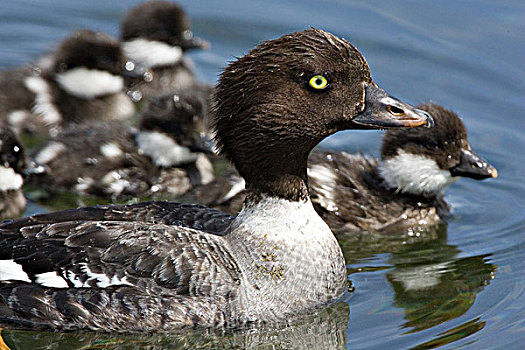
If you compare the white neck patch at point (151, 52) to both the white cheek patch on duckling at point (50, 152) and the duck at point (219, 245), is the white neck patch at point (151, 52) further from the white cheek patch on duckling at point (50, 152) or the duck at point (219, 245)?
the duck at point (219, 245)

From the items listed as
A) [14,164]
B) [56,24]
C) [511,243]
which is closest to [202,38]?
[56,24]

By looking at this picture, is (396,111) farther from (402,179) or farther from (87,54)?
(87,54)

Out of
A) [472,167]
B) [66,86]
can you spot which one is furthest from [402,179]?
[66,86]

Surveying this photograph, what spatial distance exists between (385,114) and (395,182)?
6.08ft

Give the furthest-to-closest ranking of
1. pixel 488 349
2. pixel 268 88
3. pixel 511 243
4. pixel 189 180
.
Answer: pixel 189 180
pixel 511 243
pixel 488 349
pixel 268 88

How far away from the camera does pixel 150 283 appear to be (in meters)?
5.14

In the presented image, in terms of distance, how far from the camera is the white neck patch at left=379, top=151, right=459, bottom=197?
689cm

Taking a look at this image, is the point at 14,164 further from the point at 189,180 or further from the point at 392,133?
the point at 392,133

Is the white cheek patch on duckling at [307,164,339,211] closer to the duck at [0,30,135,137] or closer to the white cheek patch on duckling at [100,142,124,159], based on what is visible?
the white cheek patch on duckling at [100,142,124,159]

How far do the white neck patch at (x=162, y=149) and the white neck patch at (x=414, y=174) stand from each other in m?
1.57

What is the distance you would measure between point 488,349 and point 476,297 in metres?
0.64

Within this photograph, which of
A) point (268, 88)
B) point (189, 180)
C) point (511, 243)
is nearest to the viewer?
point (268, 88)

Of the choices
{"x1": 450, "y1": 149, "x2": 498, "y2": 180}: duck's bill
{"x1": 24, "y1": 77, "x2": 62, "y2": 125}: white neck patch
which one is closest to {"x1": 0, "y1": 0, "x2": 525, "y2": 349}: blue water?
{"x1": 450, "y1": 149, "x2": 498, "y2": 180}: duck's bill

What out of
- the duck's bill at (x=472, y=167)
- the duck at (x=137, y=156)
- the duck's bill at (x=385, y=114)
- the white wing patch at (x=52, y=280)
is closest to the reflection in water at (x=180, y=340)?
the white wing patch at (x=52, y=280)
